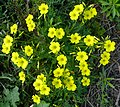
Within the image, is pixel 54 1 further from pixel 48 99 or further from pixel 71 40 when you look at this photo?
pixel 48 99

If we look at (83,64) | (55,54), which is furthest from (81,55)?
(55,54)

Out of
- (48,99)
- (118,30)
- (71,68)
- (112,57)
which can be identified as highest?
(118,30)

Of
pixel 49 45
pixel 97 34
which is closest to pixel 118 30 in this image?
pixel 97 34

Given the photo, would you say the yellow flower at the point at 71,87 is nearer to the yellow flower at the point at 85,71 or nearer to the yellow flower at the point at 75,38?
the yellow flower at the point at 85,71

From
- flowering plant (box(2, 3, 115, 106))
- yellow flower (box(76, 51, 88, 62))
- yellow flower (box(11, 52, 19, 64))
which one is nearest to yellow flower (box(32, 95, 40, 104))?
flowering plant (box(2, 3, 115, 106))

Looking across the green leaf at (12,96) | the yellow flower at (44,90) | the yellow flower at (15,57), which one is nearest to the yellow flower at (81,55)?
the yellow flower at (44,90)

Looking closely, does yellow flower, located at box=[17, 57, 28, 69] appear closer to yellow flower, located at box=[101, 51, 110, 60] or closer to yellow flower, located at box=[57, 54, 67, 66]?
yellow flower, located at box=[57, 54, 67, 66]

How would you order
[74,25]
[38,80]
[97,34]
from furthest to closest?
[97,34] → [74,25] → [38,80]
